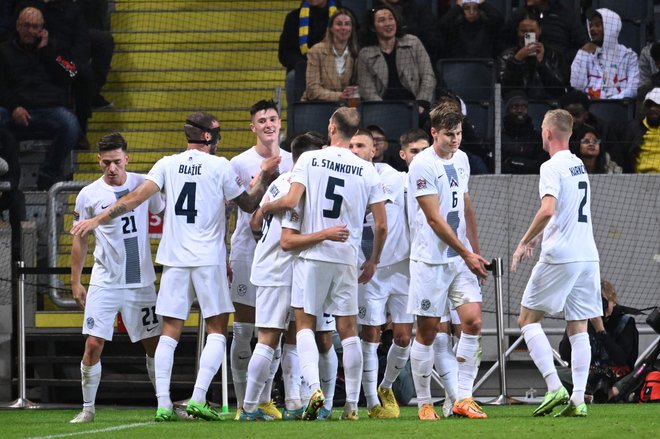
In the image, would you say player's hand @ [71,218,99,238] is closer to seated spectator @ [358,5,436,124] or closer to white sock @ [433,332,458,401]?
white sock @ [433,332,458,401]

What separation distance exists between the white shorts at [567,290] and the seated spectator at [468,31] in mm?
6516

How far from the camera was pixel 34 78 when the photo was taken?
1516cm

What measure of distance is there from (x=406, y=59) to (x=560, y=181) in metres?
5.76

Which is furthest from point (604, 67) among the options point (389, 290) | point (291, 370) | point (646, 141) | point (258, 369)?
point (258, 369)

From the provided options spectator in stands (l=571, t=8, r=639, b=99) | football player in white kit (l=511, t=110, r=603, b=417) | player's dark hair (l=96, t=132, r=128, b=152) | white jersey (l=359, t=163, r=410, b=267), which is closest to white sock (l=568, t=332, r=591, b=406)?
football player in white kit (l=511, t=110, r=603, b=417)

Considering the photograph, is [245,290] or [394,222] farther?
[394,222]

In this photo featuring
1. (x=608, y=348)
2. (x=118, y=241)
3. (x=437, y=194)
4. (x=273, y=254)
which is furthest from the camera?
(x=608, y=348)

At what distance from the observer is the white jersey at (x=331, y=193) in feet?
29.4

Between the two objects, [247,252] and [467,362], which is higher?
[247,252]

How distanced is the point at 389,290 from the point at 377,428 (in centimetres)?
241

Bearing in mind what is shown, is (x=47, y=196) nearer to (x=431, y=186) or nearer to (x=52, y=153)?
(x=52, y=153)

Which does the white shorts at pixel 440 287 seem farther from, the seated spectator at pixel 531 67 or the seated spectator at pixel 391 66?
the seated spectator at pixel 531 67

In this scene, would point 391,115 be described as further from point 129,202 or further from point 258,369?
point 258,369

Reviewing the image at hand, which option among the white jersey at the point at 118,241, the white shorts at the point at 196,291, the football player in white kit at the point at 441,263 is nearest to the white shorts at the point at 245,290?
the white shorts at the point at 196,291
